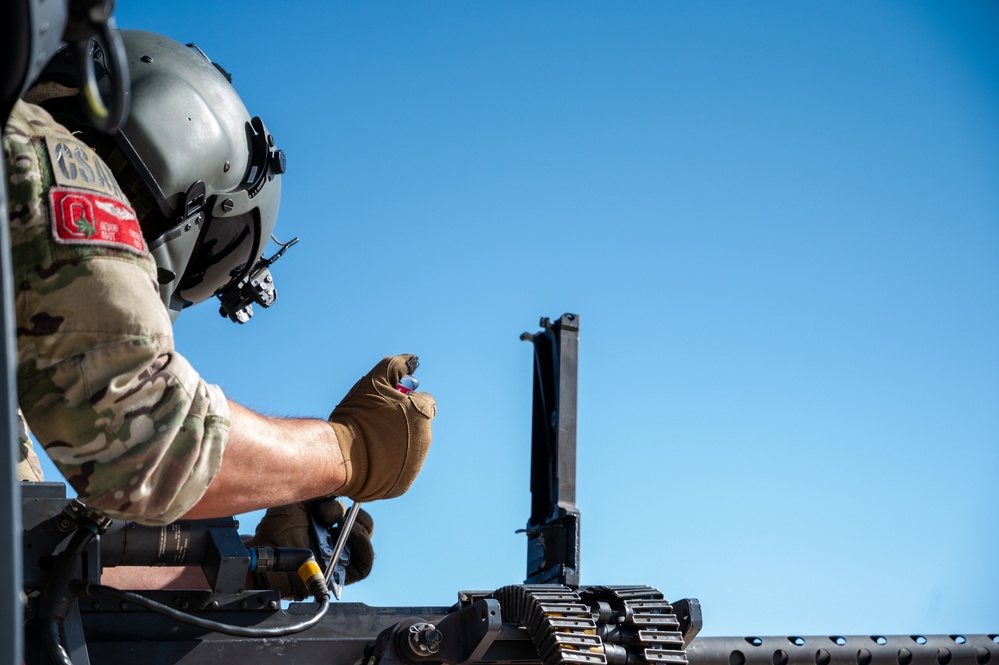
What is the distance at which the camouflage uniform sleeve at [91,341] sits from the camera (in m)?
2.27

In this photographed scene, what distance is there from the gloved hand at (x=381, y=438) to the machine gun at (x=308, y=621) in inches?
20.7

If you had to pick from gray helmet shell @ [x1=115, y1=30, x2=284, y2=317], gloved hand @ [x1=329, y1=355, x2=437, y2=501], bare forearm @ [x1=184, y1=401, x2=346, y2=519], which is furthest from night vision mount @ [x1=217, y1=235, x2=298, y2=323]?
bare forearm @ [x1=184, y1=401, x2=346, y2=519]

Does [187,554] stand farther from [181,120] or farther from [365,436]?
[181,120]

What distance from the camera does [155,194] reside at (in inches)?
155

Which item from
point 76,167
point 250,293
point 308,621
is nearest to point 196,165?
point 250,293

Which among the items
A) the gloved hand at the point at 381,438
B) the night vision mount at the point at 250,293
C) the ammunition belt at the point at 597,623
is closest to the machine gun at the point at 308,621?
the ammunition belt at the point at 597,623

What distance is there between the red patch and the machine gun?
113 centimetres

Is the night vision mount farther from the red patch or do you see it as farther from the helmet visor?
the red patch

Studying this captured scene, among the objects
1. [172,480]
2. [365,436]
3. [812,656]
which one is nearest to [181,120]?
[365,436]

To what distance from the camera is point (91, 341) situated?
7.46 ft

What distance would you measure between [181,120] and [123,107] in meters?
2.54

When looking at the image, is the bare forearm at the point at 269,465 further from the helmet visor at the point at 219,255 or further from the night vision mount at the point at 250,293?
the night vision mount at the point at 250,293

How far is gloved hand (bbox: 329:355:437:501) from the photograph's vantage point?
3.32m

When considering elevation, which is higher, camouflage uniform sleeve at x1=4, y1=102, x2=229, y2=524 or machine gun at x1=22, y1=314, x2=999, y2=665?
camouflage uniform sleeve at x1=4, y1=102, x2=229, y2=524
